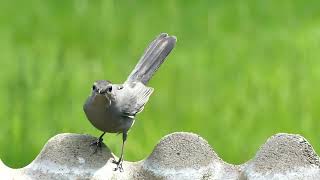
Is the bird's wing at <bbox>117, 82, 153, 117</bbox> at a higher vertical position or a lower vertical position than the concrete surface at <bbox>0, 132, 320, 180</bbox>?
higher

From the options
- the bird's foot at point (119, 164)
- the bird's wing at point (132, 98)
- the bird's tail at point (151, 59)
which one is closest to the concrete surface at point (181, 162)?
the bird's foot at point (119, 164)

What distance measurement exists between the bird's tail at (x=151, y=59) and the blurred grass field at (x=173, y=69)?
1.83 feet

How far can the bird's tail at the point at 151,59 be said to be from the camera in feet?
10.3

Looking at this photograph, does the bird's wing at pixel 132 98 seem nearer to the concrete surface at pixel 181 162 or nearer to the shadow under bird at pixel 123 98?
the shadow under bird at pixel 123 98

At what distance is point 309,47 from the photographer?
429 cm

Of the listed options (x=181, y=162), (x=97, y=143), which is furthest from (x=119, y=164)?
(x=181, y=162)

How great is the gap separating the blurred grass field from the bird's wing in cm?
60

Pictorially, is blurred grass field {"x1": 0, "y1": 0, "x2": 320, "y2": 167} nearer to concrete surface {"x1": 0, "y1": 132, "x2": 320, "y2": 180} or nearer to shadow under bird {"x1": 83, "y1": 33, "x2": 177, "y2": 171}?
shadow under bird {"x1": 83, "y1": 33, "x2": 177, "y2": 171}

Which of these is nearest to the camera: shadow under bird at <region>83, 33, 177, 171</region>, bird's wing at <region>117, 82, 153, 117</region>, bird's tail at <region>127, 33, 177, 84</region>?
shadow under bird at <region>83, 33, 177, 171</region>

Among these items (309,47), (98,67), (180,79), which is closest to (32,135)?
(98,67)

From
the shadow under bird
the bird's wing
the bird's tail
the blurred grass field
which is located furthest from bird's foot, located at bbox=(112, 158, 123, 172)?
the blurred grass field

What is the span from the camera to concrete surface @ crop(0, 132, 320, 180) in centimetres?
264

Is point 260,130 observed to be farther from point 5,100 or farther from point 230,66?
point 5,100

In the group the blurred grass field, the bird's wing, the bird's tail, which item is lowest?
the blurred grass field
